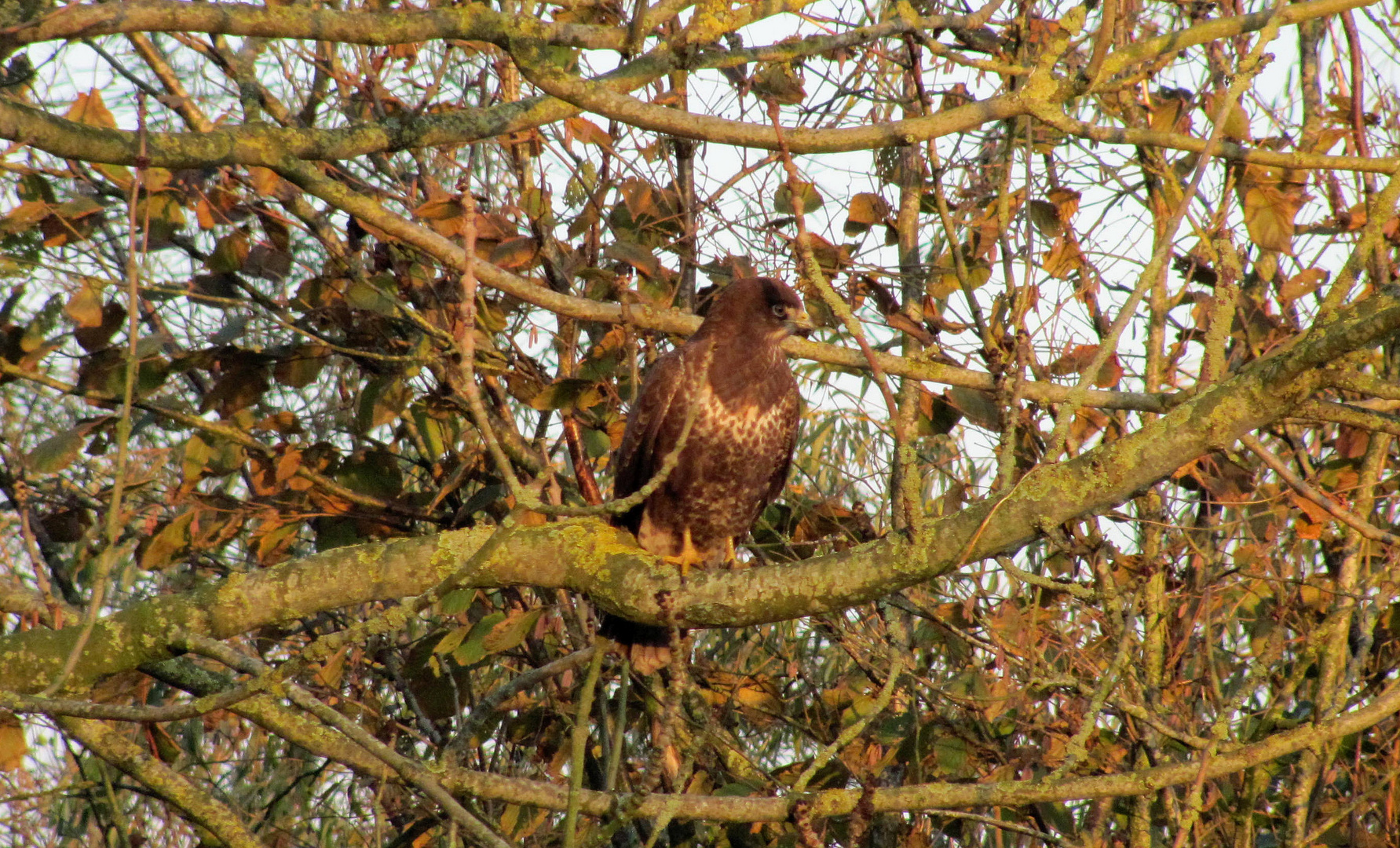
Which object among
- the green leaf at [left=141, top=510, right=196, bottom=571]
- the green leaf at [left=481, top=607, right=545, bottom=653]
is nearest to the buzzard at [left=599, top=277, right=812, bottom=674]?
the green leaf at [left=481, top=607, right=545, bottom=653]

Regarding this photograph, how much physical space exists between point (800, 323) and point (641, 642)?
1.26 meters

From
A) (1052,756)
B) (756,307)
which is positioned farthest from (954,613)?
(756,307)

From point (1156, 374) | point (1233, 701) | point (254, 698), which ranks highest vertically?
point (1156, 374)

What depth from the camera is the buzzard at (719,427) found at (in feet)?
14.8

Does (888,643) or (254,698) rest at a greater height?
(888,643)

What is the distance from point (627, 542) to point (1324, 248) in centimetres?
289

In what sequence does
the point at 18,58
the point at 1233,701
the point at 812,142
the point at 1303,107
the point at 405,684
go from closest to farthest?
the point at 812,142 < the point at 1233,701 < the point at 18,58 < the point at 405,684 < the point at 1303,107

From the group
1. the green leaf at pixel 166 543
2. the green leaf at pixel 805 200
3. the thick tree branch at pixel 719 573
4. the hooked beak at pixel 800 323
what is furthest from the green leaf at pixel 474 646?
the green leaf at pixel 805 200

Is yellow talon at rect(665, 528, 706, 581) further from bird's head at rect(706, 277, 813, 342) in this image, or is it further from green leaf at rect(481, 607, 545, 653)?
green leaf at rect(481, 607, 545, 653)

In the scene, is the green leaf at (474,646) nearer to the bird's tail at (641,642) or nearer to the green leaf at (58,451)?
the bird's tail at (641,642)

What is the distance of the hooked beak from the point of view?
4.53m

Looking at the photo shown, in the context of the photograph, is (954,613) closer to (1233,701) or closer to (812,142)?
(1233,701)

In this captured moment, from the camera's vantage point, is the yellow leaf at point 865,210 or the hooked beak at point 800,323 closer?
the yellow leaf at point 865,210

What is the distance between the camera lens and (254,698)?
9.14 feet
